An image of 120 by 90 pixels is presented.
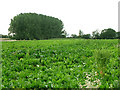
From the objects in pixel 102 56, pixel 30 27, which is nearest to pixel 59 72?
pixel 102 56

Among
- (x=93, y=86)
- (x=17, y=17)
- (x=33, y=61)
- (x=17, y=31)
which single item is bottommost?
(x=93, y=86)

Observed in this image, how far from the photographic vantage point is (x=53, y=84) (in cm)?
526

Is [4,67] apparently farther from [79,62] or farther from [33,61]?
[79,62]

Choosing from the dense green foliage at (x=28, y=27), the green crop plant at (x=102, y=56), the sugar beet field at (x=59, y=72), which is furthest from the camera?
the dense green foliage at (x=28, y=27)

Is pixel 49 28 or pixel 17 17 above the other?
pixel 17 17

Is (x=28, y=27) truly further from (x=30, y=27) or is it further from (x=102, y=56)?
(x=102, y=56)

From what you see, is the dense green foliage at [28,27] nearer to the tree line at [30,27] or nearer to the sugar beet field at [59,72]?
the tree line at [30,27]

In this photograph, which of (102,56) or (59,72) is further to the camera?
(59,72)

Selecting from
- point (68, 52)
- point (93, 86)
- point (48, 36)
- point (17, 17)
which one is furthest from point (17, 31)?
point (93, 86)

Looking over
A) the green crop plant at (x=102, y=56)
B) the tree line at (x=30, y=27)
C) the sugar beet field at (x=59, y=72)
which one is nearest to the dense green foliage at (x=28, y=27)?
the tree line at (x=30, y=27)

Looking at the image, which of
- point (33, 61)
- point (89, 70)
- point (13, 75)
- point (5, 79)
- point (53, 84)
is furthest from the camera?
point (33, 61)

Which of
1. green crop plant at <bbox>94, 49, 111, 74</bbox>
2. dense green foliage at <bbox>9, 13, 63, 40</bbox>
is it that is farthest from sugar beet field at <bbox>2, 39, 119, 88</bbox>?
dense green foliage at <bbox>9, 13, 63, 40</bbox>

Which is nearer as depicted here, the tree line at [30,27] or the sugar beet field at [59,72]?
the sugar beet field at [59,72]

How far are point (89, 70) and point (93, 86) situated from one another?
5.07ft
